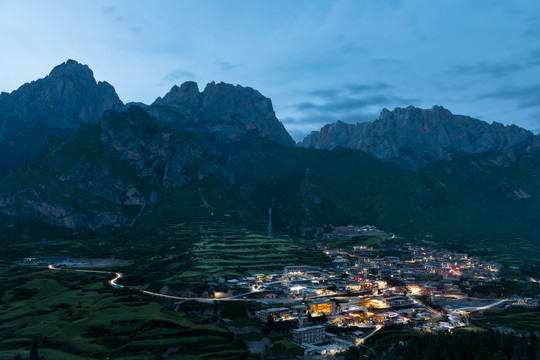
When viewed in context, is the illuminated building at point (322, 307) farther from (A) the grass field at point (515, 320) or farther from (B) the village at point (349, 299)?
(A) the grass field at point (515, 320)

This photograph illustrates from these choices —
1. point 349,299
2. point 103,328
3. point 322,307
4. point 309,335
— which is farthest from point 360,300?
point 103,328

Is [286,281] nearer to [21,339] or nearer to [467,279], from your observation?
[467,279]

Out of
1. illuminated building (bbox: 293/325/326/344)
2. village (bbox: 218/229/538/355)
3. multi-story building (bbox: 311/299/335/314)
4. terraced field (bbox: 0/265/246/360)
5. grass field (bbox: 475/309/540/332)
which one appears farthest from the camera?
multi-story building (bbox: 311/299/335/314)

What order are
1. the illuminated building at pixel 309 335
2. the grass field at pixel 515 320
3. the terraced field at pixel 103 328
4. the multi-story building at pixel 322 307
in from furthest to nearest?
the multi-story building at pixel 322 307 → the grass field at pixel 515 320 → the illuminated building at pixel 309 335 → the terraced field at pixel 103 328

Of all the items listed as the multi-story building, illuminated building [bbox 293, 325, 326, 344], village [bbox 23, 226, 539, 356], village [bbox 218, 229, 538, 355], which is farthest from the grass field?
illuminated building [bbox 293, 325, 326, 344]

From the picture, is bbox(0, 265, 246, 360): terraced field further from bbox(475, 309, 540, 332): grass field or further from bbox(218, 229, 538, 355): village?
bbox(475, 309, 540, 332): grass field

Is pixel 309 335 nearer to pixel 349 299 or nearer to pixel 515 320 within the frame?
pixel 349 299

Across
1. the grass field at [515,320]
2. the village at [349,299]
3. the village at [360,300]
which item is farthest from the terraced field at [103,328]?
the grass field at [515,320]

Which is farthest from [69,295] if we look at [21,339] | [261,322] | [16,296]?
[261,322]

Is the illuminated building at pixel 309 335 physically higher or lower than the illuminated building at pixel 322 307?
lower

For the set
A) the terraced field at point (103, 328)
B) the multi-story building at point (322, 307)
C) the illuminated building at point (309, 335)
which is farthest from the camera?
the multi-story building at point (322, 307)

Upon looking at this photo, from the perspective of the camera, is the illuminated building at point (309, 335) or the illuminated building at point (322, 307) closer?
the illuminated building at point (309, 335)
